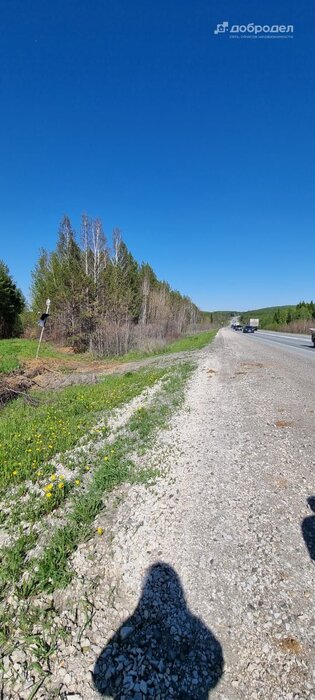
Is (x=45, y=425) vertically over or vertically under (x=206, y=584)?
over

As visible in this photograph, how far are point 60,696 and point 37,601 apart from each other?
0.70 meters

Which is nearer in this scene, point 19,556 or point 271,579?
point 271,579

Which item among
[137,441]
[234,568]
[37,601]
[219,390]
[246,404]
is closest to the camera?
[37,601]

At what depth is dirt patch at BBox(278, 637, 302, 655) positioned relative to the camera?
6.30 feet

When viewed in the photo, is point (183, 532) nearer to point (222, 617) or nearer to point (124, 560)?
point (124, 560)

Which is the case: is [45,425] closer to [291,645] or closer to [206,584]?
[206,584]

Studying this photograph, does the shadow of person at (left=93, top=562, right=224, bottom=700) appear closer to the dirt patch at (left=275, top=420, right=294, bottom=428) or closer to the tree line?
the dirt patch at (left=275, top=420, right=294, bottom=428)

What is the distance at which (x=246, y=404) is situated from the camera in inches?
280

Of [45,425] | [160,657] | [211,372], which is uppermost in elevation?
[211,372]

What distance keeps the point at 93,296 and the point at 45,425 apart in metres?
21.8

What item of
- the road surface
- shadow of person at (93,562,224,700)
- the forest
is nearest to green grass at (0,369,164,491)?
shadow of person at (93,562,224,700)

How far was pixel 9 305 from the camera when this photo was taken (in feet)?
99.6

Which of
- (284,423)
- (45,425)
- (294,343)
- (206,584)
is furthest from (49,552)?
(294,343)

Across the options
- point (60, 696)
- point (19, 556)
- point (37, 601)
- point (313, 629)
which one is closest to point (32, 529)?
point (19, 556)
